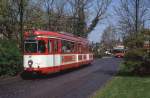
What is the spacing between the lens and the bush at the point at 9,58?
93.0 ft

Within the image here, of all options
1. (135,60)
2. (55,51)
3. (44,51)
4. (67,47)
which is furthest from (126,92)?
(67,47)

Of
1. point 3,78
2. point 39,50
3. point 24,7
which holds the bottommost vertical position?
point 3,78

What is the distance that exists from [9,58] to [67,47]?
6.30 meters

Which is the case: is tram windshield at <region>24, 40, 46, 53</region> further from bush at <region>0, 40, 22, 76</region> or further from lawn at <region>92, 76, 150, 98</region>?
lawn at <region>92, 76, 150, 98</region>

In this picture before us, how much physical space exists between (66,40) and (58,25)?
970 inches

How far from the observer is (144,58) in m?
28.6

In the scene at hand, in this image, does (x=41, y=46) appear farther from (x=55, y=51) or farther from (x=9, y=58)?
(x=9, y=58)

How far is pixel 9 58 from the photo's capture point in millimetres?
29094

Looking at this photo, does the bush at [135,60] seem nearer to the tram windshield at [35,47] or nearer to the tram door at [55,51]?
the tram door at [55,51]

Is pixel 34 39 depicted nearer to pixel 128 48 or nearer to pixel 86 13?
pixel 128 48

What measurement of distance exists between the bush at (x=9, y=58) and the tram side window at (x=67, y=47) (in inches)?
147

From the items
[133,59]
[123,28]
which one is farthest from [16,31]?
[123,28]

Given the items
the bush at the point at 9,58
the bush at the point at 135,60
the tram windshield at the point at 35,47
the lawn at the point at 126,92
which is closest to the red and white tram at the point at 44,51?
the tram windshield at the point at 35,47

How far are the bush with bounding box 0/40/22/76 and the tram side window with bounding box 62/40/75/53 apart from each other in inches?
147
